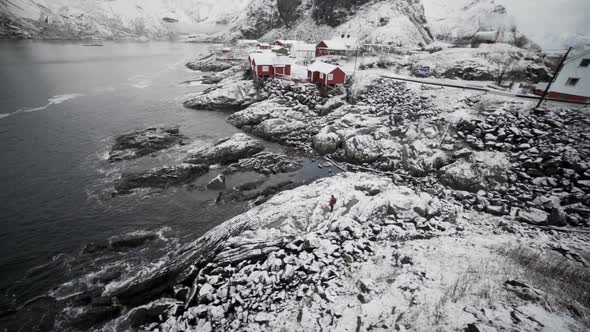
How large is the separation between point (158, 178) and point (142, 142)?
9915mm

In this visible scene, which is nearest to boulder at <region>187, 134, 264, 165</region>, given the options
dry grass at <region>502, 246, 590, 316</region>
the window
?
dry grass at <region>502, 246, 590, 316</region>

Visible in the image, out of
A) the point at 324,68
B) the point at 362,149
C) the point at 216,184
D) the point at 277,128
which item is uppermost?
the point at 324,68

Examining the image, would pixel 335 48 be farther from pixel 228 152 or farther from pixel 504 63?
pixel 228 152

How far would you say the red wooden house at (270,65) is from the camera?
46.0 metres

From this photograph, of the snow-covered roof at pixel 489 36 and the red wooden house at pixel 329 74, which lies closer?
the red wooden house at pixel 329 74

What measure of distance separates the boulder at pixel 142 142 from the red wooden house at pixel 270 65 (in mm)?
21473

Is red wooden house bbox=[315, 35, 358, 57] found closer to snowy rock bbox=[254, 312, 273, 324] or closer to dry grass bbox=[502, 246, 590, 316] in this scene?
dry grass bbox=[502, 246, 590, 316]

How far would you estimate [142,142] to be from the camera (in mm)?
30172

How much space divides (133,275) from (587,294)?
75.4 feet

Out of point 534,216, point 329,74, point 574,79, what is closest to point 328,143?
point 329,74

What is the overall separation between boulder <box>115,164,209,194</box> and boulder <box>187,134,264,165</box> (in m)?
2.07

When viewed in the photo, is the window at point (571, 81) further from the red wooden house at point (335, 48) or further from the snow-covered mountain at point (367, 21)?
the snow-covered mountain at point (367, 21)

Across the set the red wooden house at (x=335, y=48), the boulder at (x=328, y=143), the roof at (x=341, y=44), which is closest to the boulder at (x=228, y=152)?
the boulder at (x=328, y=143)

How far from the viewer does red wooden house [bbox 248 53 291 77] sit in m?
46.0
